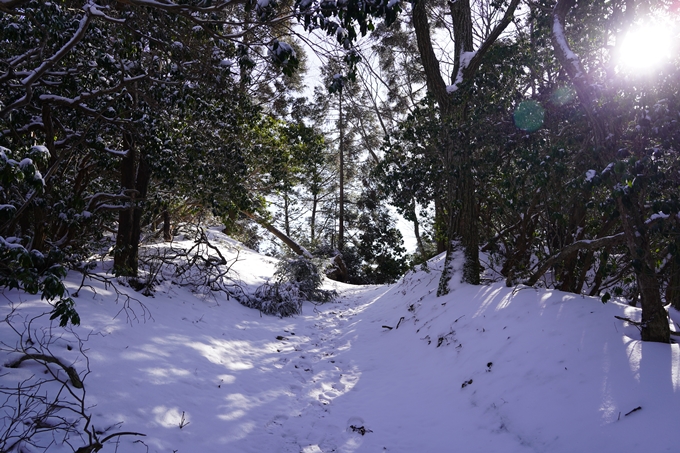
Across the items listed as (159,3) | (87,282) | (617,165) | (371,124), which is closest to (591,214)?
(617,165)

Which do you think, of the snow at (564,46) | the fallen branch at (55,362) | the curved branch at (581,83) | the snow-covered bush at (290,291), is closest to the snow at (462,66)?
the snow at (564,46)

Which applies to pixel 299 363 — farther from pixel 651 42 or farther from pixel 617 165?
pixel 651 42

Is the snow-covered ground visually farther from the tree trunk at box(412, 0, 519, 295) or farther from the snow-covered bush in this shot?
the snow-covered bush

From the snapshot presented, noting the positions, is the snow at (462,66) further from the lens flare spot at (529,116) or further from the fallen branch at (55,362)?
the fallen branch at (55,362)

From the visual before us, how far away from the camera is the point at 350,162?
26.6 metres

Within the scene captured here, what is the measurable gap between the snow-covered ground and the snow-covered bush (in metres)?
2.37

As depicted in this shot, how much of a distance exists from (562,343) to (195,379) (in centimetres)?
399

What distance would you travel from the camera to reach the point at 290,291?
10094 millimetres

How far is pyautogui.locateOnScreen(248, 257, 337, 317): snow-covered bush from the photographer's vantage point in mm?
9180

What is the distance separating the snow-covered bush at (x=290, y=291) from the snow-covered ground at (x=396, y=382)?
2373 millimetres

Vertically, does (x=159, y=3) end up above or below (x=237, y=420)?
above

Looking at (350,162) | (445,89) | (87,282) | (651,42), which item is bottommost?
(87,282)

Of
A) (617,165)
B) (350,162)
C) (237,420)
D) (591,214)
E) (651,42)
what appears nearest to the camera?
(617,165)

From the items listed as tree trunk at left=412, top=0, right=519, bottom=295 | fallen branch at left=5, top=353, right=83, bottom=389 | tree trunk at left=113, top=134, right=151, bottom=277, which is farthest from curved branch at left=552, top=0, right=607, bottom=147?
tree trunk at left=113, top=134, right=151, bottom=277
